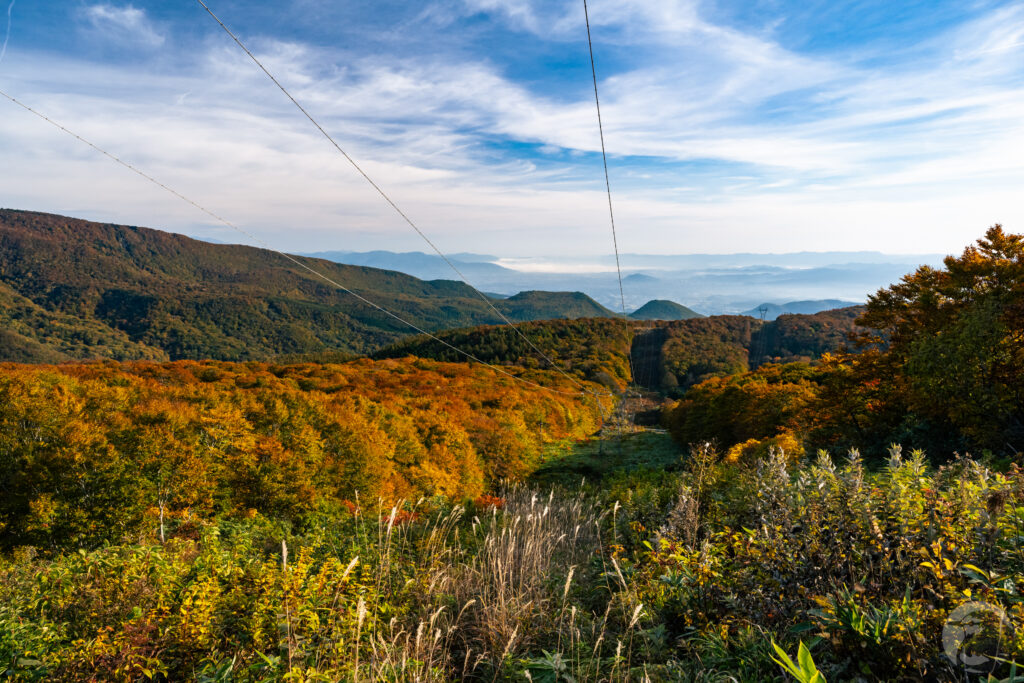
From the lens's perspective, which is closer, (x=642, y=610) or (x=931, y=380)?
(x=642, y=610)

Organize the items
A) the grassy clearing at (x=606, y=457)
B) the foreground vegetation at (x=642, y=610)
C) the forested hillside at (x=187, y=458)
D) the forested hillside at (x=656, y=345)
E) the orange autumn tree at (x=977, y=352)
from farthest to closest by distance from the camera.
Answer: the forested hillside at (x=656, y=345), the grassy clearing at (x=606, y=457), the forested hillside at (x=187, y=458), the orange autumn tree at (x=977, y=352), the foreground vegetation at (x=642, y=610)

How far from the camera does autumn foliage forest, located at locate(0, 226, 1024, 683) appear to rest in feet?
10.1

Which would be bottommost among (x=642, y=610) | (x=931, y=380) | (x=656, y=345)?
(x=656, y=345)

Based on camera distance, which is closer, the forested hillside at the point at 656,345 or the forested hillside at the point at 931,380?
the forested hillside at the point at 931,380

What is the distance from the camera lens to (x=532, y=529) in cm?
507

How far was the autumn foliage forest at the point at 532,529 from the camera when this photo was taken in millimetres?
3084

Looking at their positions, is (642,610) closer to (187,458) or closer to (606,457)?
(187,458)

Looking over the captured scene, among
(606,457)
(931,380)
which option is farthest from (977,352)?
(606,457)

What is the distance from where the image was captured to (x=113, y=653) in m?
3.33

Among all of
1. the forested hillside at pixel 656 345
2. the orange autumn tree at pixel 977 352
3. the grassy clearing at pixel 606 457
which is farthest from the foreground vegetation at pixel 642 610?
the forested hillside at pixel 656 345

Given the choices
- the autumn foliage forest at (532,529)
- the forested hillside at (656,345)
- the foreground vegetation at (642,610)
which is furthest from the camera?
the forested hillside at (656,345)

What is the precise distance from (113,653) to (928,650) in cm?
519

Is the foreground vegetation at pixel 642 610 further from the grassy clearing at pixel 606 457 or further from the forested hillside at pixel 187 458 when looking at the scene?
the grassy clearing at pixel 606 457

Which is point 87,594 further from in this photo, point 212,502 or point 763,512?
point 212,502
